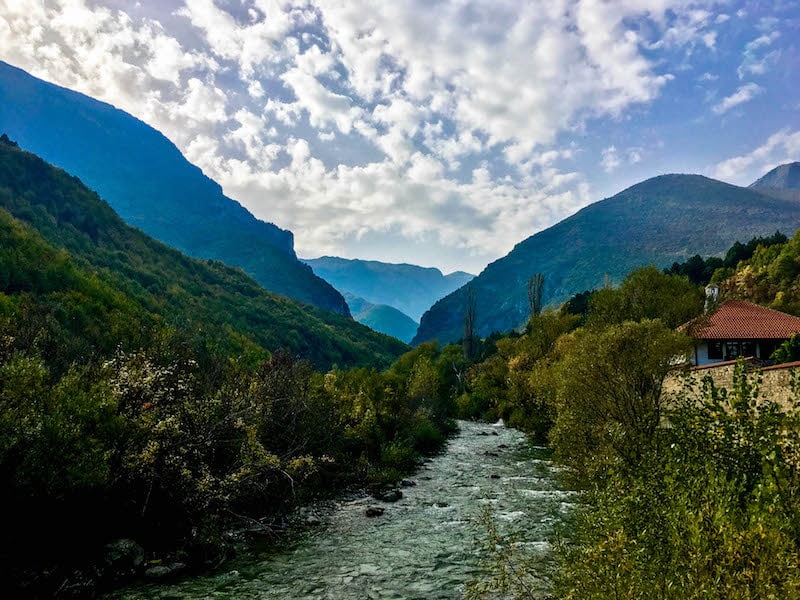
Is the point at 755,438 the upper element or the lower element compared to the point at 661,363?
lower

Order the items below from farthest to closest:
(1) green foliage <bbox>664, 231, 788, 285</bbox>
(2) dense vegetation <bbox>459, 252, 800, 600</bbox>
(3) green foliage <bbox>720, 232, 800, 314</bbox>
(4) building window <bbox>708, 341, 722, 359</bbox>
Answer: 1. (1) green foliage <bbox>664, 231, 788, 285</bbox>
2. (3) green foliage <bbox>720, 232, 800, 314</bbox>
3. (4) building window <bbox>708, 341, 722, 359</bbox>
4. (2) dense vegetation <bbox>459, 252, 800, 600</bbox>

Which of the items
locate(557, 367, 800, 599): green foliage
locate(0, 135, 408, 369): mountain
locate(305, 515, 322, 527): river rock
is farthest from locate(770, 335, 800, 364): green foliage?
locate(0, 135, 408, 369): mountain

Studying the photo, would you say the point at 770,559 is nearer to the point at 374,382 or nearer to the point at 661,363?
the point at 661,363

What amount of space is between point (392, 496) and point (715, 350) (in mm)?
32286

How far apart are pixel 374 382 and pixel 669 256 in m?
172

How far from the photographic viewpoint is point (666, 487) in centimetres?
879

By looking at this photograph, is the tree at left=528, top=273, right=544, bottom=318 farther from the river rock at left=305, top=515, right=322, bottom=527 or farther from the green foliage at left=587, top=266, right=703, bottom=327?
the river rock at left=305, top=515, right=322, bottom=527

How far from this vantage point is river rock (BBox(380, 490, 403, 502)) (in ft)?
68.1

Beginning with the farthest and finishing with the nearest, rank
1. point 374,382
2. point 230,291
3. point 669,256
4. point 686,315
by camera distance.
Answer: point 669,256, point 230,291, point 686,315, point 374,382

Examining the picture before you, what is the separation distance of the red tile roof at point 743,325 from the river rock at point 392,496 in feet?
89.7

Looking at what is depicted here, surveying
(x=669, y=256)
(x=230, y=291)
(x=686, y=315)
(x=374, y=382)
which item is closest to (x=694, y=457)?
(x=374, y=382)

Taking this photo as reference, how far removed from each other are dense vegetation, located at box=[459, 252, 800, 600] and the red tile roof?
21.1 meters

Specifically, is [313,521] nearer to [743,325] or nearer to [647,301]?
[647,301]

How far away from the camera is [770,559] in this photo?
5.13 m
